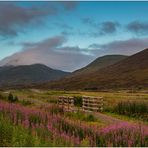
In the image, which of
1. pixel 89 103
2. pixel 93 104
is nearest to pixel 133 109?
pixel 93 104

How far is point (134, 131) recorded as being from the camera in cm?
1376

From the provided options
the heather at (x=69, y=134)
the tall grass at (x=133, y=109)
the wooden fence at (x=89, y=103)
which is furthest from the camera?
the wooden fence at (x=89, y=103)

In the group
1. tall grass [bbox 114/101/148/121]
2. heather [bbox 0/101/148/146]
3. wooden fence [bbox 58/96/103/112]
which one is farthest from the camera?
wooden fence [bbox 58/96/103/112]

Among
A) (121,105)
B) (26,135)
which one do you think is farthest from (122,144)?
(121,105)

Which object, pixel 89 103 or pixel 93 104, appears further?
pixel 89 103

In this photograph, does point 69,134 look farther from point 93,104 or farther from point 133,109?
point 93,104

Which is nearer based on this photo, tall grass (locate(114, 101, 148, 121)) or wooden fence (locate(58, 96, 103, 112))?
tall grass (locate(114, 101, 148, 121))

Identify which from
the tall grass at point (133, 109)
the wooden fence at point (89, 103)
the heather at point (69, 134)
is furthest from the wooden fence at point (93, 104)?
the heather at point (69, 134)

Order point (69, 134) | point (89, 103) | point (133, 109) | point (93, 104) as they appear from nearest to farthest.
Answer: point (69, 134), point (133, 109), point (93, 104), point (89, 103)

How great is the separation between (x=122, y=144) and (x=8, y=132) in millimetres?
3263

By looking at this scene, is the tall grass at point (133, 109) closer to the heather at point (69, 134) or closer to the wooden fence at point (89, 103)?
the wooden fence at point (89, 103)

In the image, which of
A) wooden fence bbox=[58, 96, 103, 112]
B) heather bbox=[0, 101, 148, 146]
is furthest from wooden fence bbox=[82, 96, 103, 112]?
heather bbox=[0, 101, 148, 146]

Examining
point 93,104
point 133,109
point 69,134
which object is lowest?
point 133,109

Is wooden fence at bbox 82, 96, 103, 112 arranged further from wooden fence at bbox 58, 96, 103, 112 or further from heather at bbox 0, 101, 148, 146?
heather at bbox 0, 101, 148, 146
